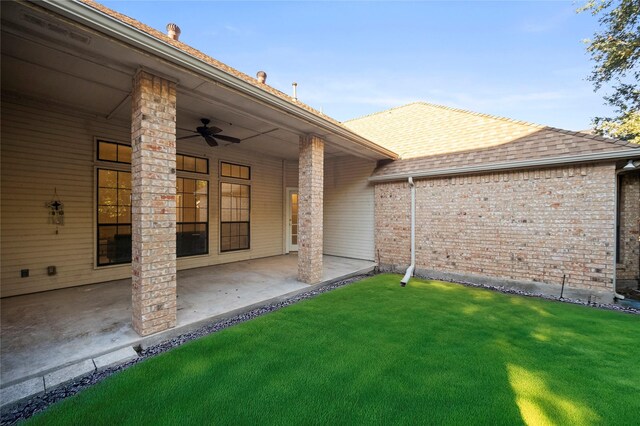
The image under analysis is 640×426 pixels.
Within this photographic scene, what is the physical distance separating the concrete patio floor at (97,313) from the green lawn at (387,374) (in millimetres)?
507

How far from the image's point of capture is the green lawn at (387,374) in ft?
6.62

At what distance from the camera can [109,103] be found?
14.6 ft

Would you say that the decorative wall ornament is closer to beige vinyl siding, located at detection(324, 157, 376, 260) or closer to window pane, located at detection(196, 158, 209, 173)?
window pane, located at detection(196, 158, 209, 173)

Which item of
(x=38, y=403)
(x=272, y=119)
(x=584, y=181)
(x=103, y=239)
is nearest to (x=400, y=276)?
(x=584, y=181)

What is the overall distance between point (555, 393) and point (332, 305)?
9.39ft

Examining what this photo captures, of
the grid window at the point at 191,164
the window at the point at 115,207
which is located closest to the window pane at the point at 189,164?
the grid window at the point at 191,164

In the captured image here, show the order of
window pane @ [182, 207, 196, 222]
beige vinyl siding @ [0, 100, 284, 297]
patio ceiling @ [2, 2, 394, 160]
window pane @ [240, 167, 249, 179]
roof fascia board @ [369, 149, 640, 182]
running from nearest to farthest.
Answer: patio ceiling @ [2, 2, 394, 160]
beige vinyl siding @ [0, 100, 284, 297]
roof fascia board @ [369, 149, 640, 182]
window pane @ [182, 207, 196, 222]
window pane @ [240, 167, 249, 179]

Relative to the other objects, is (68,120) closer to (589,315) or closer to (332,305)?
(332,305)

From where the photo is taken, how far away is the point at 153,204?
298 centimetres

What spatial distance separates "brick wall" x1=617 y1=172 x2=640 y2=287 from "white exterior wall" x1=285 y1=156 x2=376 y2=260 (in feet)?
18.8

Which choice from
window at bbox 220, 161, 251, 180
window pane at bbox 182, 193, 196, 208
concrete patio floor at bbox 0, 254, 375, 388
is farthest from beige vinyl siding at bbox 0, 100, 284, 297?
window at bbox 220, 161, 251, 180

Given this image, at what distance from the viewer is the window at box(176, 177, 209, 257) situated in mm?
6469

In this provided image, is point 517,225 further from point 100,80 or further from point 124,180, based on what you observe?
point 124,180

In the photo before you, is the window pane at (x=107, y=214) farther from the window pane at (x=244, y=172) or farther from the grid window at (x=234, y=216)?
the window pane at (x=244, y=172)
